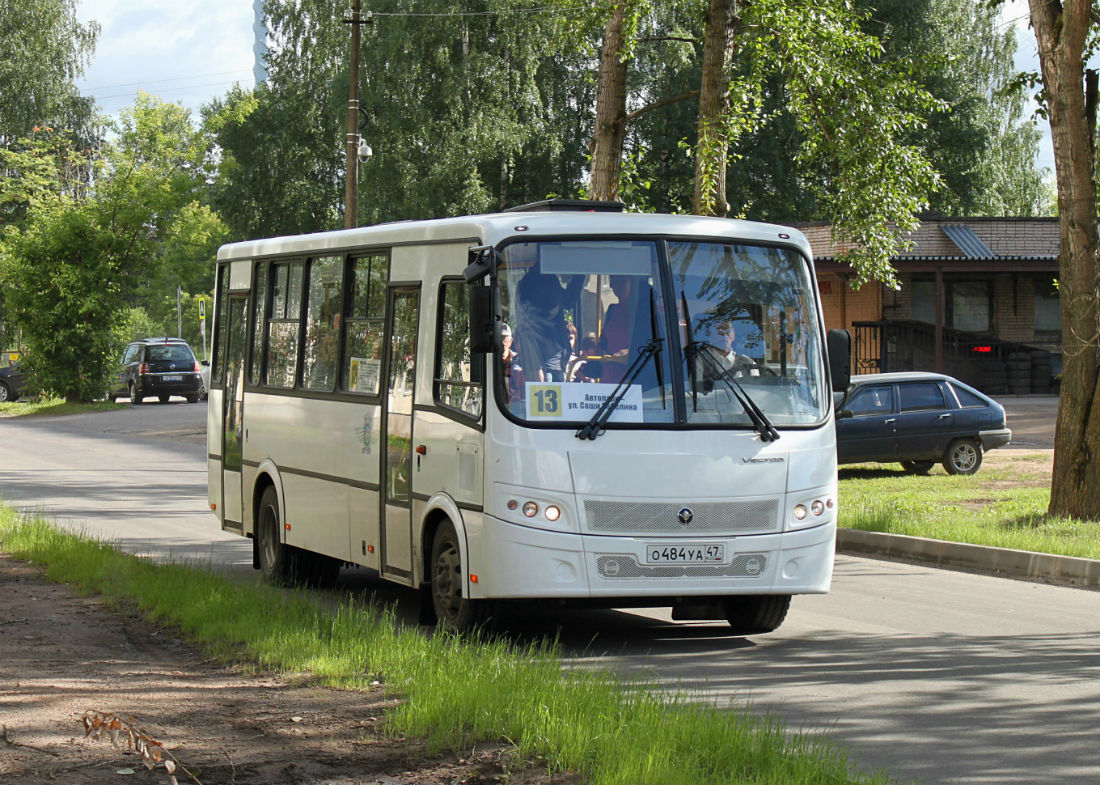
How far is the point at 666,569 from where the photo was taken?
30.3ft

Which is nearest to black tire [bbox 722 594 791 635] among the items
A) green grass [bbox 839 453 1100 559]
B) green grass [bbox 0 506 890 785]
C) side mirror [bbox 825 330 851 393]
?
side mirror [bbox 825 330 851 393]

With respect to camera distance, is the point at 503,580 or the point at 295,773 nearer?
the point at 295,773

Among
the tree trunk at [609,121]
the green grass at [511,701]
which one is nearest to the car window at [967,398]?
the tree trunk at [609,121]

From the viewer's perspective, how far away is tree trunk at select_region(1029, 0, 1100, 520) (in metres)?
15.8

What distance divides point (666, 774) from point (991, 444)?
60.8ft

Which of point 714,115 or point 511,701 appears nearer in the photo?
point 511,701

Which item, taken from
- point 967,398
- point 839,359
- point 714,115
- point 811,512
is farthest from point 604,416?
point 967,398

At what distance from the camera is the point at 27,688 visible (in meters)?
7.65

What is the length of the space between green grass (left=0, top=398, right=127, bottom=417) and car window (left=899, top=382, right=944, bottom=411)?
27.3m

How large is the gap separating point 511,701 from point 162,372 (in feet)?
139

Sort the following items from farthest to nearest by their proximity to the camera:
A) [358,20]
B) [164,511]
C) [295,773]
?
[358,20] → [164,511] → [295,773]

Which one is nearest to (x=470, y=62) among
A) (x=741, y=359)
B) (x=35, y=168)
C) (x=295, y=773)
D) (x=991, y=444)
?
(x=35, y=168)

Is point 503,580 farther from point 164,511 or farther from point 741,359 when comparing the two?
point 164,511

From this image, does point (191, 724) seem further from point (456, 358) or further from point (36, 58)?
point (36, 58)
